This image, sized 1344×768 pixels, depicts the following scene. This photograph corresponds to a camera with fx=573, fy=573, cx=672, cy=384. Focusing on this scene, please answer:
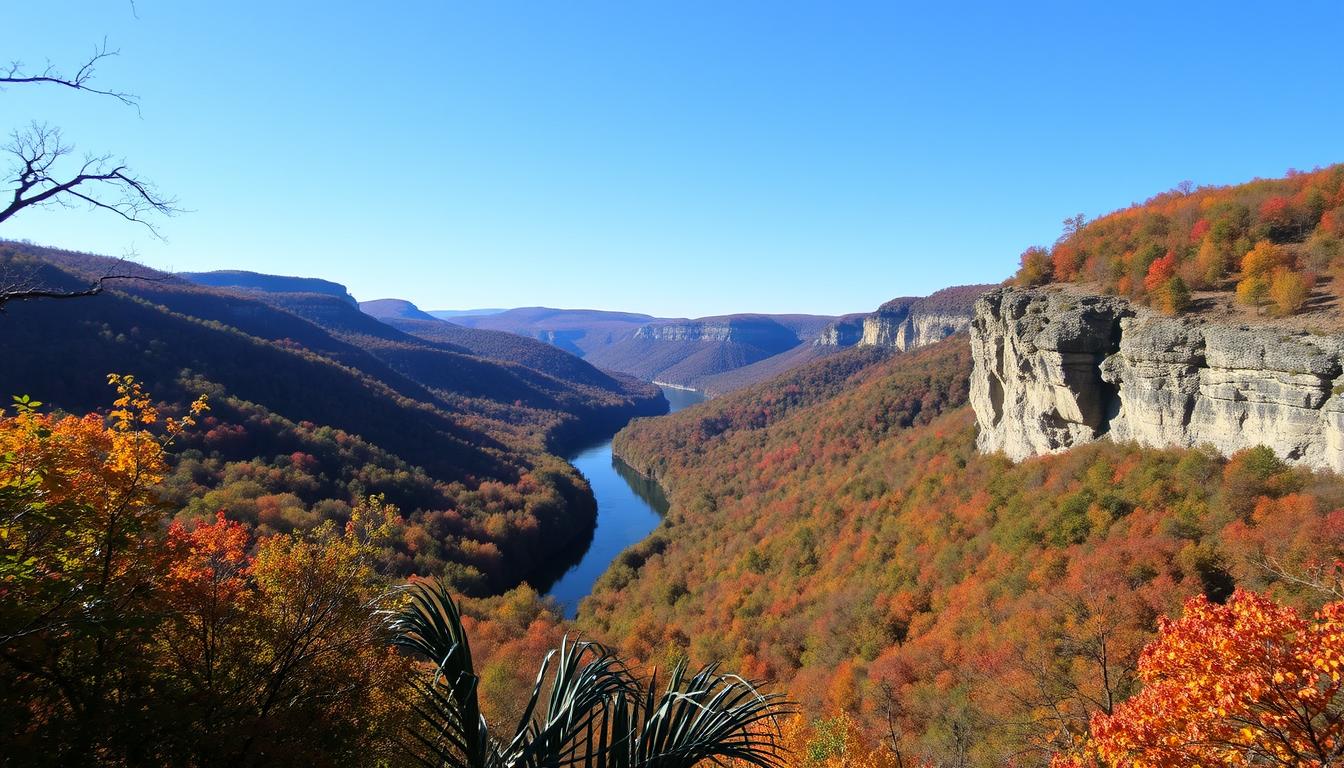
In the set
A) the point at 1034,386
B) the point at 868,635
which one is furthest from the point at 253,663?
the point at 1034,386

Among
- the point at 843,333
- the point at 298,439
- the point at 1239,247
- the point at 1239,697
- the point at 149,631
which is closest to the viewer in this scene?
the point at 149,631

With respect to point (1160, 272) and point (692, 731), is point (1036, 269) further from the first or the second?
point (692, 731)

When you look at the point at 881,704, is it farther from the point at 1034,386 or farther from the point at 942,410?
the point at 942,410

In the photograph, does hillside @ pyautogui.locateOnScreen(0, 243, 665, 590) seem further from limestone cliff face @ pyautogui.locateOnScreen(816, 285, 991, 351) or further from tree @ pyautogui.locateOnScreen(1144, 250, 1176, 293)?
limestone cliff face @ pyautogui.locateOnScreen(816, 285, 991, 351)

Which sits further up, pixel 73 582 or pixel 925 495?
pixel 73 582

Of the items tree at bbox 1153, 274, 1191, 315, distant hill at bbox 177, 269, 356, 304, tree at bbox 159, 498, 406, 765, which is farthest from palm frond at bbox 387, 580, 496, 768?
distant hill at bbox 177, 269, 356, 304

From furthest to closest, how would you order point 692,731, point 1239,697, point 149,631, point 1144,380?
1. point 1144,380
2. point 1239,697
3. point 149,631
4. point 692,731

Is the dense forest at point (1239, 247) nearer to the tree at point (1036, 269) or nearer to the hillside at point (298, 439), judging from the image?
the tree at point (1036, 269)

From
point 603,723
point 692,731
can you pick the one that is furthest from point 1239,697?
point 603,723
